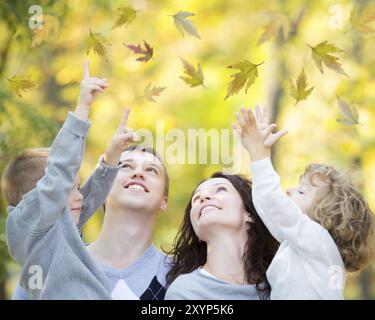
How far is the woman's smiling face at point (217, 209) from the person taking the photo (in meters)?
2.87

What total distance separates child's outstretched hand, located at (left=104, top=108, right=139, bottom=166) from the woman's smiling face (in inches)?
14.6

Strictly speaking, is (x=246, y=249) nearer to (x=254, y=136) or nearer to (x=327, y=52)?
(x=254, y=136)

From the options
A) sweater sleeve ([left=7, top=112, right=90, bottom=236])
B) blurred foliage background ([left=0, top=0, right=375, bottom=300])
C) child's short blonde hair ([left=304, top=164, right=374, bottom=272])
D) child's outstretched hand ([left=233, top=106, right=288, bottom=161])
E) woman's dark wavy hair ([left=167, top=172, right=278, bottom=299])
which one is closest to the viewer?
sweater sleeve ([left=7, top=112, right=90, bottom=236])

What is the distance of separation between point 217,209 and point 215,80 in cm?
660

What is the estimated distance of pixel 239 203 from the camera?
2990 mm

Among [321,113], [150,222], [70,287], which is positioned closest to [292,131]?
[321,113]

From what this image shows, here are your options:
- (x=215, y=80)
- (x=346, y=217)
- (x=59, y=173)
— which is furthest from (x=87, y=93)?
(x=215, y=80)

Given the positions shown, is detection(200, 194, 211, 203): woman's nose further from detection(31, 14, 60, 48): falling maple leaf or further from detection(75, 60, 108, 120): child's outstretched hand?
detection(31, 14, 60, 48): falling maple leaf

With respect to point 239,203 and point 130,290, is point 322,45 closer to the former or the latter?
point 239,203

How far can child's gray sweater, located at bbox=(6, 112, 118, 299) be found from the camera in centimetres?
253

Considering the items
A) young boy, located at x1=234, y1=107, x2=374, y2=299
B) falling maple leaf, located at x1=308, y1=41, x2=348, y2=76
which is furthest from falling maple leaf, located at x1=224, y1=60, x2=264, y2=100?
falling maple leaf, located at x1=308, y1=41, x2=348, y2=76

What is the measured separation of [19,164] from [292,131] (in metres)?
5.75

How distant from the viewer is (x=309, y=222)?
2.63 meters

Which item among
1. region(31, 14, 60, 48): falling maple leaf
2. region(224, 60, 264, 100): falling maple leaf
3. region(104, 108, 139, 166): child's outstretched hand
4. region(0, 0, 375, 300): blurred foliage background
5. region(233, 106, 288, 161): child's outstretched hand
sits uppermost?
region(0, 0, 375, 300): blurred foliage background
